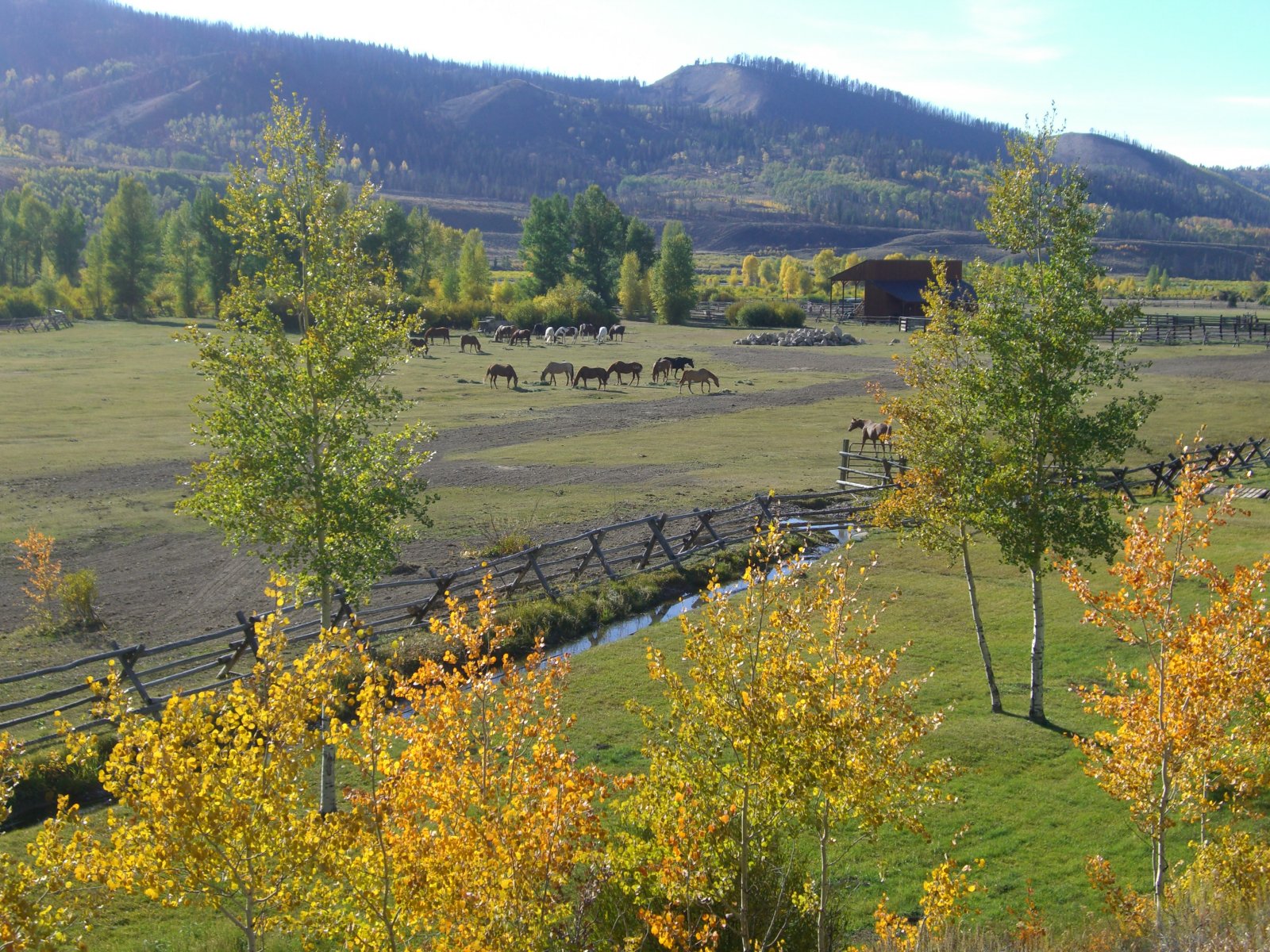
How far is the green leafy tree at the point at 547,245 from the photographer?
10825cm

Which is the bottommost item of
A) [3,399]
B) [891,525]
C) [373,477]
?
[3,399]

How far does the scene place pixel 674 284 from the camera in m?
100

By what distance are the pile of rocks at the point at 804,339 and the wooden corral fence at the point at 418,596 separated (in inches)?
2029

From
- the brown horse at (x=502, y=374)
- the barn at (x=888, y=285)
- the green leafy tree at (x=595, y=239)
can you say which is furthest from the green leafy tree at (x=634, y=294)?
the brown horse at (x=502, y=374)

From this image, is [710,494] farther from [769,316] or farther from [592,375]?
[769,316]

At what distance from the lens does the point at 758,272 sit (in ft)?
525

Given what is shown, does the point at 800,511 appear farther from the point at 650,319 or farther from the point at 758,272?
the point at 758,272

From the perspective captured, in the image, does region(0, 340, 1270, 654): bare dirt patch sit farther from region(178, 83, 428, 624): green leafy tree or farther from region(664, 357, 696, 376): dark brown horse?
region(178, 83, 428, 624): green leafy tree

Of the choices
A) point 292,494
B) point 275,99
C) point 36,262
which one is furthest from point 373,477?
point 36,262

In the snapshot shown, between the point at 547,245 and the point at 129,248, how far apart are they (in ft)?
130

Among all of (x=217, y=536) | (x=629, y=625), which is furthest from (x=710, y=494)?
(x=217, y=536)

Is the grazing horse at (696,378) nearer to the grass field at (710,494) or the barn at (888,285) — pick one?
the grass field at (710,494)

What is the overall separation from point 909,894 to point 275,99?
11049mm

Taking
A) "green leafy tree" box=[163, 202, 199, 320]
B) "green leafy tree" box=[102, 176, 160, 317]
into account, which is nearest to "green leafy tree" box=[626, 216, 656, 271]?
"green leafy tree" box=[163, 202, 199, 320]
